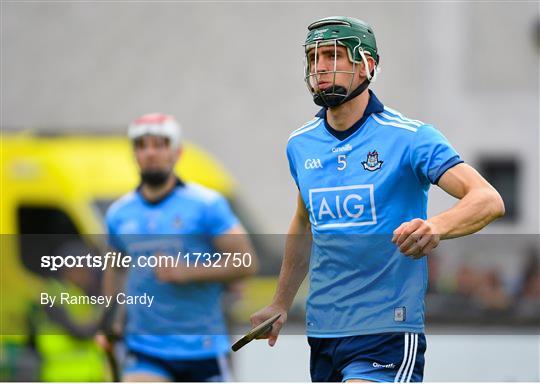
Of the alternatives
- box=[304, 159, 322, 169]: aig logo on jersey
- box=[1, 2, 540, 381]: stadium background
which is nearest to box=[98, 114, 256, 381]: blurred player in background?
box=[304, 159, 322, 169]: aig logo on jersey

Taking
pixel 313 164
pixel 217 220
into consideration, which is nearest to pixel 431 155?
pixel 313 164

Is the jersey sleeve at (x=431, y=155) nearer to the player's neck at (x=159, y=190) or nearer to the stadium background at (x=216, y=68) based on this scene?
the player's neck at (x=159, y=190)

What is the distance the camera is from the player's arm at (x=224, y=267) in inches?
244

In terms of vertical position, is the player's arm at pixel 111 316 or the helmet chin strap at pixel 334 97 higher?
the helmet chin strap at pixel 334 97

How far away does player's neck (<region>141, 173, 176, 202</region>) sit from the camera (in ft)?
21.7

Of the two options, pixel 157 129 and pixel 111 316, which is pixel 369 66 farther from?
pixel 111 316

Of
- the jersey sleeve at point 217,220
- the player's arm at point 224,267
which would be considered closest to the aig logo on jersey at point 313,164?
the player's arm at point 224,267

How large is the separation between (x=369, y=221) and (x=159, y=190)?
7.79ft

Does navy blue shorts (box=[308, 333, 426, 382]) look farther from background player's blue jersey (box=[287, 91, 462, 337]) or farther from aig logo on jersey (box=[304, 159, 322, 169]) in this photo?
aig logo on jersey (box=[304, 159, 322, 169])

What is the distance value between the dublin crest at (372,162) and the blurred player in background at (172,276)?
6.22 feet

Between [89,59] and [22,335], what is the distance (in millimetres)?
13898

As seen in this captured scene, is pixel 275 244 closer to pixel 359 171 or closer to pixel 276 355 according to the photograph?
pixel 276 355

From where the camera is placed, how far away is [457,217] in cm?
400

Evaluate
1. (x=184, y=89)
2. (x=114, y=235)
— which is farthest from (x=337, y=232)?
(x=184, y=89)
